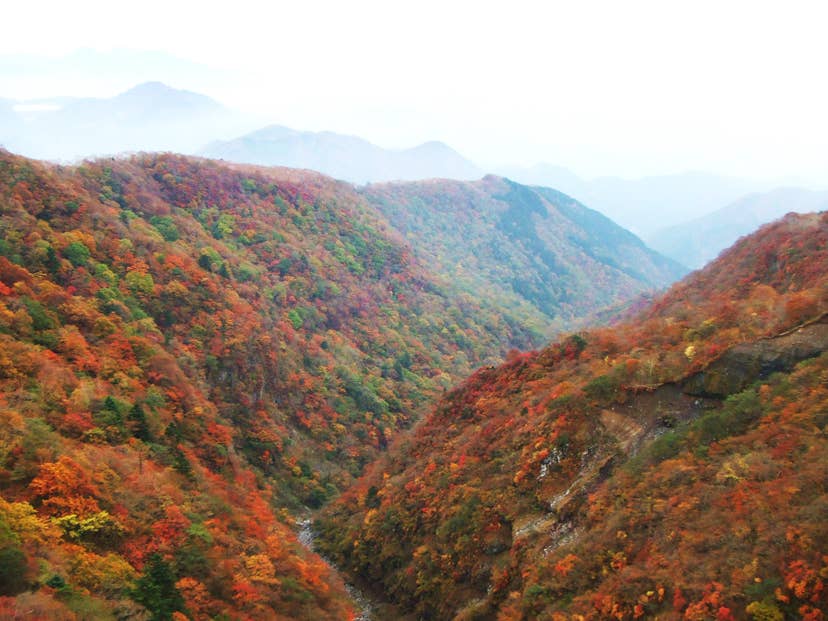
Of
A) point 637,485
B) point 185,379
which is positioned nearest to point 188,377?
point 185,379

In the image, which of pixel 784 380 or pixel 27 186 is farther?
pixel 27 186

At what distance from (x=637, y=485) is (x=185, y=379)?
35221 millimetres

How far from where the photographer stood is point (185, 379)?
146 ft

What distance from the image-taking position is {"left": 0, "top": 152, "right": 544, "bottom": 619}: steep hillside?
22.2m

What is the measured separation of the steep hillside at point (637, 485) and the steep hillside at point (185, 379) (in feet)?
24.0

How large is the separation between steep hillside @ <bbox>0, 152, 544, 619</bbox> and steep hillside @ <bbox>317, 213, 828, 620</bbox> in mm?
7327

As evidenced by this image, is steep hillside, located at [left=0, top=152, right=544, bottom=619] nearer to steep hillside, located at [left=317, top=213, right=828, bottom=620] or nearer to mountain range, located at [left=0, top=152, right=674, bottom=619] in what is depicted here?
mountain range, located at [left=0, top=152, right=674, bottom=619]

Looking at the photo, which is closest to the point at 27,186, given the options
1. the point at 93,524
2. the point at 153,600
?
the point at 93,524

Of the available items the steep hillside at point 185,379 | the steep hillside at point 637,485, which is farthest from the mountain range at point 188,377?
the steep hillside at point 637,485

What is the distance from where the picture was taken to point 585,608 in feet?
63.3

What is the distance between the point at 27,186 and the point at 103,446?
3459 centimetres

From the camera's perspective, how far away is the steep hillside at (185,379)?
22156mm

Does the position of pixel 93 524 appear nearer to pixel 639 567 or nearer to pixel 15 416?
pixel 15 416

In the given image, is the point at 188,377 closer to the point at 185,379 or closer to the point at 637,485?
the point at 185,379
